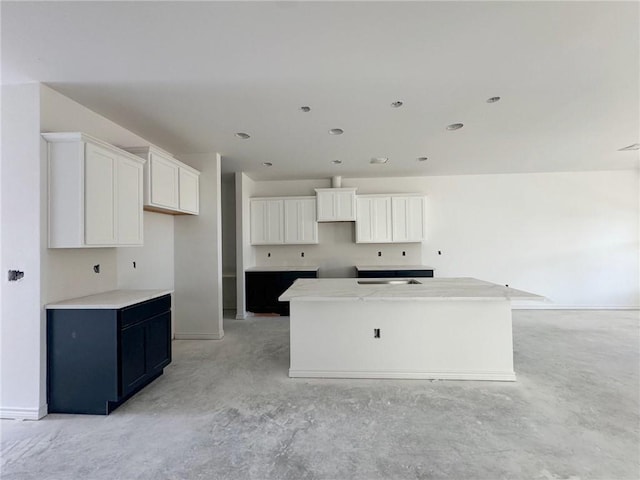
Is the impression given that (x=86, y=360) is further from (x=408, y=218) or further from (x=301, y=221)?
(x=408, y=218)

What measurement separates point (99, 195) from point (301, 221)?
3.52 meters

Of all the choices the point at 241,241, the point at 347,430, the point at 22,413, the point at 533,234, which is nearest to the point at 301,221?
the point at 241,241

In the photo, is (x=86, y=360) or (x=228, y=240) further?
(x=228, y=240)

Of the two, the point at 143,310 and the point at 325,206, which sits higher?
the point at 325,206

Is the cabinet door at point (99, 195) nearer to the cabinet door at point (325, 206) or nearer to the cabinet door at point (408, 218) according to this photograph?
the cabinet door at point (325, 206)

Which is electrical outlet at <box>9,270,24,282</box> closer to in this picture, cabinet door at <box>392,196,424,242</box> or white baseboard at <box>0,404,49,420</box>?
white baseboard at <box>0,404,49,420</box>

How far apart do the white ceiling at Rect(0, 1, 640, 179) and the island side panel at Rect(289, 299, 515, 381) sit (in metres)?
1.98

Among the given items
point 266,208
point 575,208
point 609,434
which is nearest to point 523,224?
point 575,208

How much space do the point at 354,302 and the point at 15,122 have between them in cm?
326

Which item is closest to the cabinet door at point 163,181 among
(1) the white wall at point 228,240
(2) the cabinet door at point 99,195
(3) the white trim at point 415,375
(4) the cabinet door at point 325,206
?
(2) the cabinet door at point 99,195

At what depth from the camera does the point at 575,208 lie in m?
5.51

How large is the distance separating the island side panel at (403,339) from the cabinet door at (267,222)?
2.85 m

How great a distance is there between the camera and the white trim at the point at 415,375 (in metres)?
2.74

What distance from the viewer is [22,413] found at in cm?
221
